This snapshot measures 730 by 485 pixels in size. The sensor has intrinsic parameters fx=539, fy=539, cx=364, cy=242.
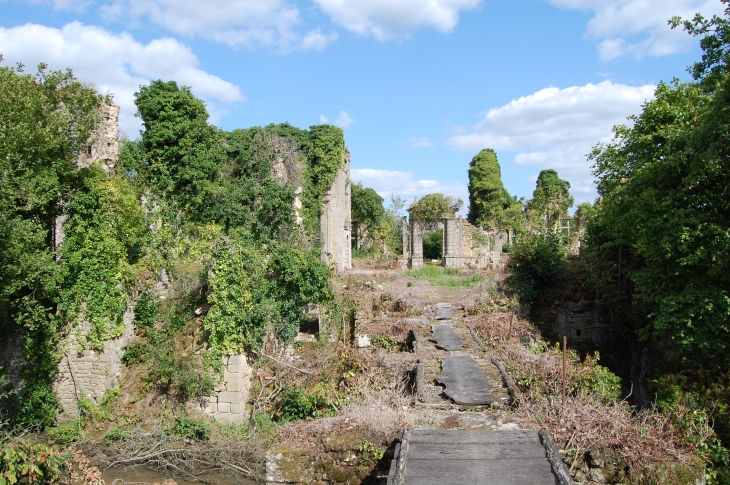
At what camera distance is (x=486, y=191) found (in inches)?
1444

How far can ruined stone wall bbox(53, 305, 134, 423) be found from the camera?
39.8 feet

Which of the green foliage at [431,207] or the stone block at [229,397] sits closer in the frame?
the stone block at [229,397]

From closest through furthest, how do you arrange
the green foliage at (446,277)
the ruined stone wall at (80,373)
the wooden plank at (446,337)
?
1. the wooden plank at (446,337)
2. the ruined stone wall at (80,373)
3. the green foliage at (446,277)

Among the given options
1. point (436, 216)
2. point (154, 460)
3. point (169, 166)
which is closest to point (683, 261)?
point (154, 460)

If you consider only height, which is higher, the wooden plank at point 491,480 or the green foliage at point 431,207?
the green foliage at point 431,207

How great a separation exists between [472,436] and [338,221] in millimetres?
15655

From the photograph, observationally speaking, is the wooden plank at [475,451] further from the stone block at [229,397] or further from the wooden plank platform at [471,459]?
the stone block at [229,397]

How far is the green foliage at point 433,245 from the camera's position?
3402 centimetres

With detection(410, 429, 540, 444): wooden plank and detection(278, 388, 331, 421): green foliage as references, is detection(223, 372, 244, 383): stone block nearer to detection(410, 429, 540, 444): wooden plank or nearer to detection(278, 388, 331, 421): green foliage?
detection(278, 388, 331, 421): green foliage

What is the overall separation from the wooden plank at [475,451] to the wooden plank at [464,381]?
175 centimetres

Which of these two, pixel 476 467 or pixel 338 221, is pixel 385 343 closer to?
pixel 476 467

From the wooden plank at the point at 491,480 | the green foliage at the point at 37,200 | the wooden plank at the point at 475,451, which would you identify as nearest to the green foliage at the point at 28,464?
the wooden plank at the point at 491,480

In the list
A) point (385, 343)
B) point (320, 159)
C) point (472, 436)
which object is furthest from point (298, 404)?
point (320, 159)

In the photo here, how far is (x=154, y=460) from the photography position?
1076 cm
